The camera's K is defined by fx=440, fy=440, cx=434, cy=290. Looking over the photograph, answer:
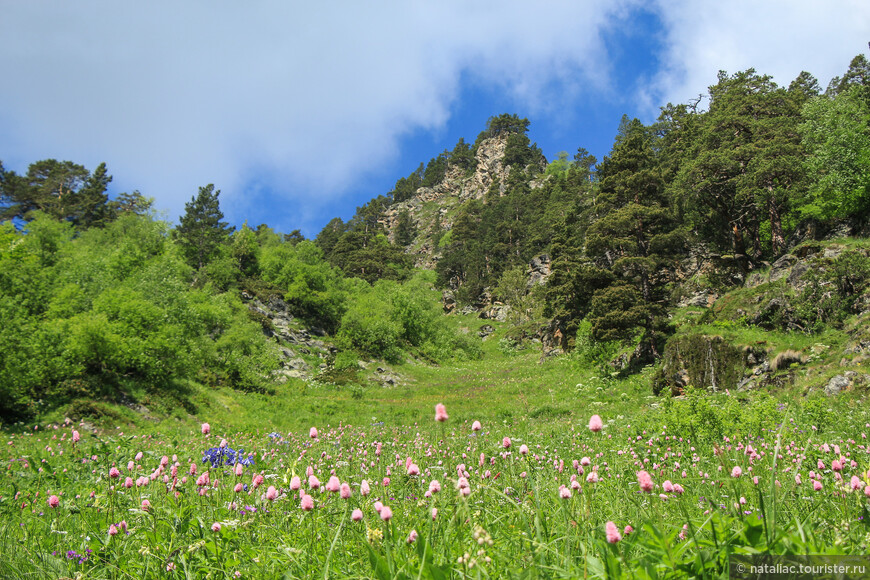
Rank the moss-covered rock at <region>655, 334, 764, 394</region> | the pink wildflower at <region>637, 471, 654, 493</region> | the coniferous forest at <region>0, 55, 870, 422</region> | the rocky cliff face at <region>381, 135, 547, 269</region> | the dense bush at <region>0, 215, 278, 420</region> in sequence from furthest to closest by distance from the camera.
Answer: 1. the rocky cliff face at <region>381, 135, 547, 269</region>
2. the coniferous forest at <region>0, 55, 870, 422</region>
3. the dense bush at <region>0, 215, 278, 420</region>
4. the moss-covered rock at <region>655, 334, 764, 394</region>
5. the pink wildflower at <region>637, 471, 654, 493</region>

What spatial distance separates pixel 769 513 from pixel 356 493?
3222 mm

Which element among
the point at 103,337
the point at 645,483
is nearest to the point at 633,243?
the point at 645,483

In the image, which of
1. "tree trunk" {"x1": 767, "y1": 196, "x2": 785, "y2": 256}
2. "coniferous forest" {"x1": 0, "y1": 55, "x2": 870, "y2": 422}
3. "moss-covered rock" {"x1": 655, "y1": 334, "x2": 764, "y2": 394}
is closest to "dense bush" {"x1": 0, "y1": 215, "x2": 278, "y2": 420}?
"coniferous forest" {"x1": 0, "y1": 55, "x2": 870, "y2": 422}

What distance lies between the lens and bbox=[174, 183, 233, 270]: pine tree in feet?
193

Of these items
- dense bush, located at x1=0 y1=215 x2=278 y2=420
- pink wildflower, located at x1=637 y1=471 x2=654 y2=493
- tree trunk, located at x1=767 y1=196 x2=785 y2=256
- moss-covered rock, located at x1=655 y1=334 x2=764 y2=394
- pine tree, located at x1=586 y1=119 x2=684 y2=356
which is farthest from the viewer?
tree trunk, located at x1=767 y1=196 x2=785 y2=256

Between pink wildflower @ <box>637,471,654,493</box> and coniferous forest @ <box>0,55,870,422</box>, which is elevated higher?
coniferous forest @ <box>0,55,870,422</box>

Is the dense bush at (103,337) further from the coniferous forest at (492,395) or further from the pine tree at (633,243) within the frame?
the pine tree at (633,243)

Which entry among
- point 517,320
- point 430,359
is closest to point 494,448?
point 430,359

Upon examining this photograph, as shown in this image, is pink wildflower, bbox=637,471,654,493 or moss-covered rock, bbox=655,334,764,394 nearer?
pink wildflower, bbox=637,471,654,493

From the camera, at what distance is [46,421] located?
14195 millimetres

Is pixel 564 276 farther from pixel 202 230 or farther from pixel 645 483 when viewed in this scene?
pixel 202 230

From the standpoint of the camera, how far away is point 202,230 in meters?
59.8

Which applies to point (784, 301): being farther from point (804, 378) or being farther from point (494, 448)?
point (494, 448)

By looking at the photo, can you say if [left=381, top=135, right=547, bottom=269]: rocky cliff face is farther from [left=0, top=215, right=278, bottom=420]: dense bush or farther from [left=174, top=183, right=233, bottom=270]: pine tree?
[left=0, top=215, right=278, bottom=420]: dense bush
